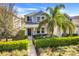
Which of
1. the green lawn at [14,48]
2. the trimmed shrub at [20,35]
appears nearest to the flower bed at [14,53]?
the green lawn at [14,48]

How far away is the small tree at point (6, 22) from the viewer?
176 inches

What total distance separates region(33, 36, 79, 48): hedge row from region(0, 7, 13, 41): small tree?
42cm

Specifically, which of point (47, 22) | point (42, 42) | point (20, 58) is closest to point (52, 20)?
point (47, 22)

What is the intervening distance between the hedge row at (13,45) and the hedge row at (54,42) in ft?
0.55

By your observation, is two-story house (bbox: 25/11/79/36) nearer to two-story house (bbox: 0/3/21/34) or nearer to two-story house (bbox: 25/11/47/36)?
two-story house (bbox: 25/11/47/36)

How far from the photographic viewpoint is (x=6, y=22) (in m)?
4.47

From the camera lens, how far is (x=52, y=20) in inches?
176

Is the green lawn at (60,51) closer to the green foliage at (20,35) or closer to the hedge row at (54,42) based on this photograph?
the hedge row at (54,42)

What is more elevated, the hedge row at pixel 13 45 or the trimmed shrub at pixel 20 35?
the trimmed shrub at pixel 20 35

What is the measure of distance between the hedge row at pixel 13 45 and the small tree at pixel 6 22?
11 cm

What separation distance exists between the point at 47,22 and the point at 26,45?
0.47m

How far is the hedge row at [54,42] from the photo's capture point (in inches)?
176

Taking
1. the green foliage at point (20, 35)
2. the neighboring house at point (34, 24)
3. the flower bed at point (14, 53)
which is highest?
the neighboring house at point (34, 24)

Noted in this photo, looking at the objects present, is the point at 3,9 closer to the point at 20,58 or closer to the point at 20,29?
the point at 20,29
